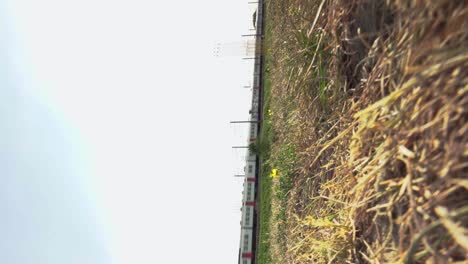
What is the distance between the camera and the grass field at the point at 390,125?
75 cm

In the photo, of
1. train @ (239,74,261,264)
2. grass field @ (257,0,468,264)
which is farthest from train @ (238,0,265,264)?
grass field @ (257,0,468,264)

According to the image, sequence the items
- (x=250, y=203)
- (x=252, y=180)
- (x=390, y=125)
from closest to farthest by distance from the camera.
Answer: (x=390, y=125) → (x=250, y=203) → (x=252, y=180)

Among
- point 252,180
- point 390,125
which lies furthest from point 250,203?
point 390,125

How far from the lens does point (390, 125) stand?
0.90m

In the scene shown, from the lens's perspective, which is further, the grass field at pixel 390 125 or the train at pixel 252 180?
the train at pixel 252 180

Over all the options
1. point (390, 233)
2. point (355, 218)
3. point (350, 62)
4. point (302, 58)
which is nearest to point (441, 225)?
point (390, 233)

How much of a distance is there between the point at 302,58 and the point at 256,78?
5036 millimetres

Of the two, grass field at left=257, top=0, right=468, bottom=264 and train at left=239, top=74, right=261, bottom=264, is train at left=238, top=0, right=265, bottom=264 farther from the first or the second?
grass field at left=257, top=0, right=468, bottom=264

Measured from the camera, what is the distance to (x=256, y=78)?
6.75 meters

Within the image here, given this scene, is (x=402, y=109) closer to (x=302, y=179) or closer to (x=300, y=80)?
(x=300, y=80)

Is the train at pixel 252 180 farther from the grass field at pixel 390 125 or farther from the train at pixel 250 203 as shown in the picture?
the grass field at pixel 390 125

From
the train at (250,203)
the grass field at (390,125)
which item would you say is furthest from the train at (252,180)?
the grass field at (390,125)

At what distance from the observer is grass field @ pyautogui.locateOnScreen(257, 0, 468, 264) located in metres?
0.75

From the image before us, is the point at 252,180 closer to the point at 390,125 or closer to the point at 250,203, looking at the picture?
the point at 250,203
